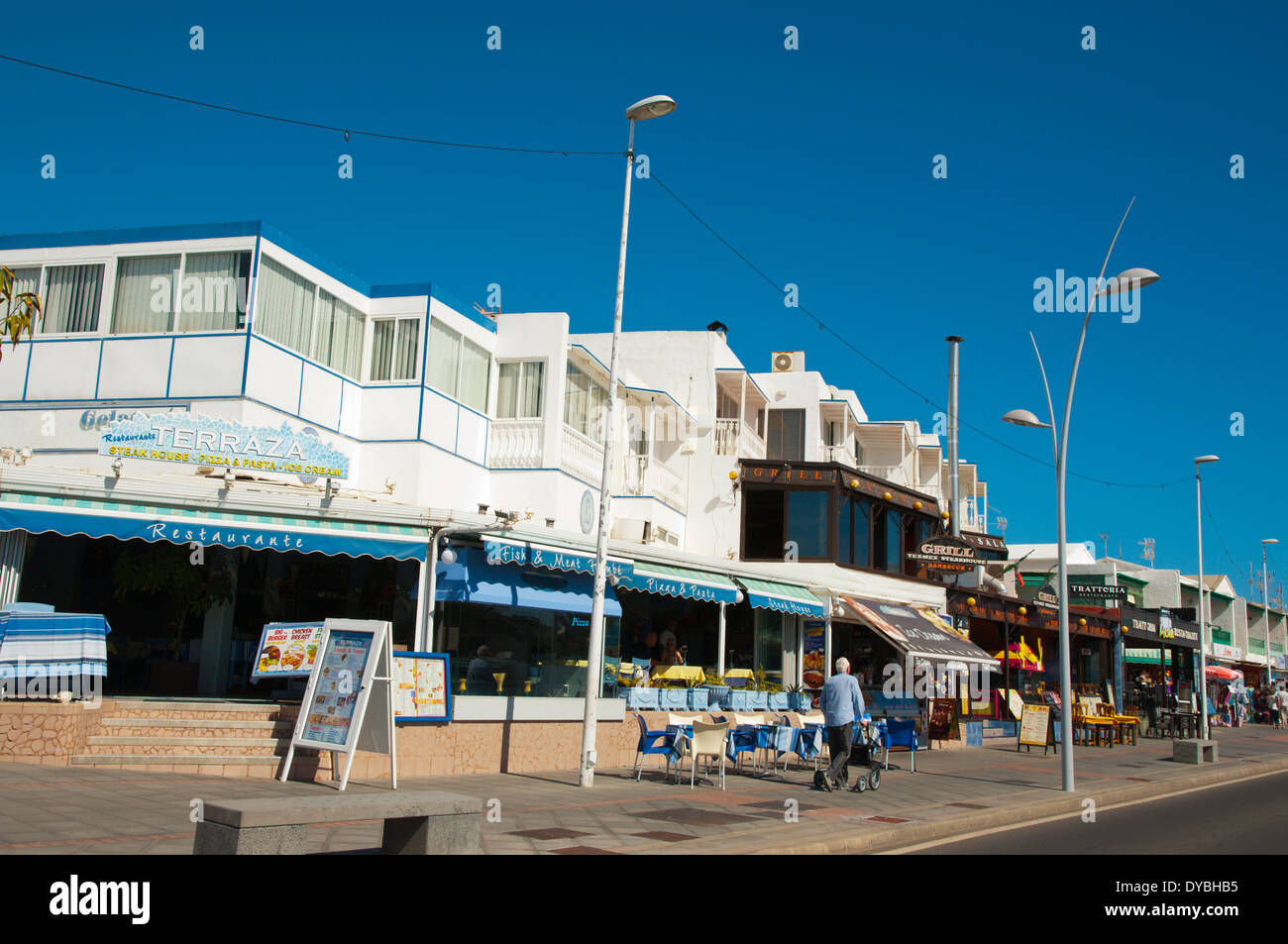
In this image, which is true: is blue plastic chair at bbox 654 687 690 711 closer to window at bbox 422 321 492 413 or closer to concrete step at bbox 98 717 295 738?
concrete step at bbox 98 717 295 738

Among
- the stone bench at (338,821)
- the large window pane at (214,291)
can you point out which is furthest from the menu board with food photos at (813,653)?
the stone bench at (338,821)

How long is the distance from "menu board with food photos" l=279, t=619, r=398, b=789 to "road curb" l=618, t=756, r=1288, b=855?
433 cm

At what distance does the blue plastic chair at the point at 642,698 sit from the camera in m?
17.7

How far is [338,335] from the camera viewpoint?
19.4 m

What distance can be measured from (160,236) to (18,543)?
612 cm

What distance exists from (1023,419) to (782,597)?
647cm

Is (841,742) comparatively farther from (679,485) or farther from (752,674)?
(679,485)

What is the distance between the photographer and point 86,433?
1703 centimetres

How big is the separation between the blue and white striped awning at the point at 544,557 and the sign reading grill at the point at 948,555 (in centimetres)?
1316

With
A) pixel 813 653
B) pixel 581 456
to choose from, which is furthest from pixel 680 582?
pixel 813 653

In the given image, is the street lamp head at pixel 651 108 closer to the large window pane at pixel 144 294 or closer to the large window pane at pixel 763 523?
the large window pane at pixel 144 294

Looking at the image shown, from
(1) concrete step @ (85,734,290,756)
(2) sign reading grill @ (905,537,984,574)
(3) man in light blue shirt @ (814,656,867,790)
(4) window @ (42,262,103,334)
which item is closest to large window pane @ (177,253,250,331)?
(4) window @ (42,262,103,334)

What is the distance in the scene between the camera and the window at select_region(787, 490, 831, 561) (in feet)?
90.2
